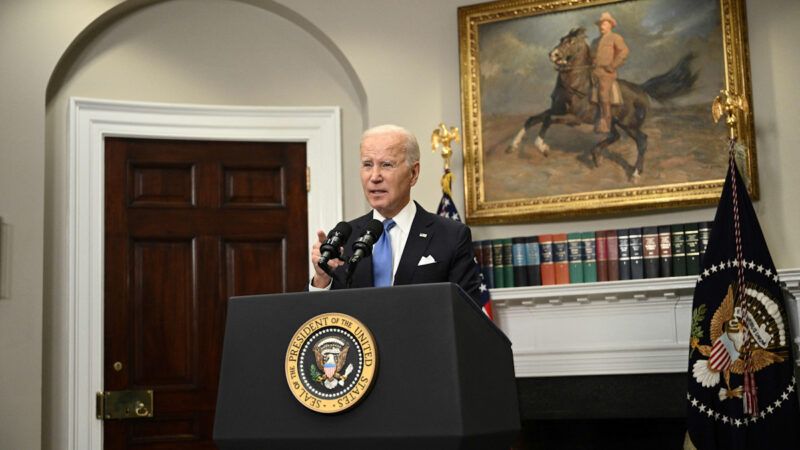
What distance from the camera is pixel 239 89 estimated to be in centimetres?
489

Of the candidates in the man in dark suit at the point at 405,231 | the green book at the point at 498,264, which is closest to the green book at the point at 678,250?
the green book at the point at 498,264

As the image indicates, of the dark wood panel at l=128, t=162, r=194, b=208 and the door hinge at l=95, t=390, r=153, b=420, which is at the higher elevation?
the dark wood panel at l=128, t=162, r=194, b=208

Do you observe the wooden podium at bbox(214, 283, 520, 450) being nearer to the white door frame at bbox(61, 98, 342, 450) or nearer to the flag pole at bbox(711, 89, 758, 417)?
the flag pole at bbox(711, 89, 758, 417)

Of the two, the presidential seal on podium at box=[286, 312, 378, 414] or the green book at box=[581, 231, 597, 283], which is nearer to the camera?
the presidential seal on podium at box=[286, 312, 378, 414]

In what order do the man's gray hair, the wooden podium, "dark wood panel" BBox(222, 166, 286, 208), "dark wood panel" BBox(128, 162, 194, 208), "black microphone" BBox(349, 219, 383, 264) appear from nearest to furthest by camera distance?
the wooden podium < "black microphone" BBox(349, 219, 383, 264) < the man's gray hair < "dark wood panel" BBox(128, 162, 194, 208) < "dark wood panel" BBox(222, 166, 286, 208)

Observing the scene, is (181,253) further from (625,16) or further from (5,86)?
(625,16)

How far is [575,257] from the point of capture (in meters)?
4.37

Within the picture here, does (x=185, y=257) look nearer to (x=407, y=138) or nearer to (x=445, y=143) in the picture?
(x=445, y=143)

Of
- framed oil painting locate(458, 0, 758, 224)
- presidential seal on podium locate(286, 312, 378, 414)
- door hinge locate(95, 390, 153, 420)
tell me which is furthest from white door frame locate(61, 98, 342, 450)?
presidential seal on podium locate(286, 312, 378, 414)

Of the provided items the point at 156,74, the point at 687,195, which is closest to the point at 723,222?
the point at 687,195

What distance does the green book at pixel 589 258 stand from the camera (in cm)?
434

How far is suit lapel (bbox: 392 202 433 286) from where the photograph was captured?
239 cm

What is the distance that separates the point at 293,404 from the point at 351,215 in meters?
3.11

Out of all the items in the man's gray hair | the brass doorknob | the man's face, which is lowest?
the brass doorknob
